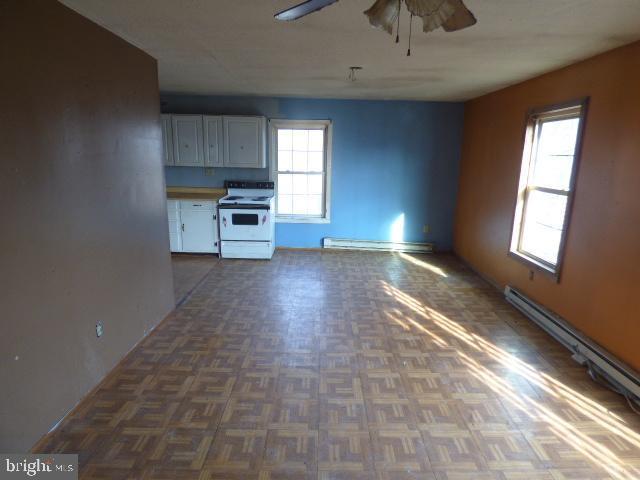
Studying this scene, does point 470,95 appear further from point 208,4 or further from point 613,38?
point 208,4

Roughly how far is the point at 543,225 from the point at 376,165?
2612mm

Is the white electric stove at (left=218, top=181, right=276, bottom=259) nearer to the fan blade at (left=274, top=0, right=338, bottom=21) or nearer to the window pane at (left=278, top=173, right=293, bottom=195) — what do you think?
the window pane at (left=278, top=173, right=293, bottom=195)

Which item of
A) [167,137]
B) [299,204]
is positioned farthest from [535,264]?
[167,137]

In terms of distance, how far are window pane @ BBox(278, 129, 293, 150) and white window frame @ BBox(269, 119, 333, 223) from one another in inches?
2.8

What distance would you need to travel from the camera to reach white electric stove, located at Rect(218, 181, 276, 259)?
522 cm

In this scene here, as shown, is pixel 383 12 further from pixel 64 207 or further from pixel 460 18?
pixel 64 207

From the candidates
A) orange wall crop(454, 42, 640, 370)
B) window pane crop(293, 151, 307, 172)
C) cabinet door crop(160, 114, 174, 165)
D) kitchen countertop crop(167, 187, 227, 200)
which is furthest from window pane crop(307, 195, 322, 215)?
orange wall crop(454, 42, 640, 370)

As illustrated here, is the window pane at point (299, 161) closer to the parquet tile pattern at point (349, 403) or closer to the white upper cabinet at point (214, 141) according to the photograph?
the white upper cabinet at point (214, 141)

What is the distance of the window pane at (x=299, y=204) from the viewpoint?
19.5ft

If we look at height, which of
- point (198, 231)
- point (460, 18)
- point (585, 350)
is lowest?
point (585, 350)

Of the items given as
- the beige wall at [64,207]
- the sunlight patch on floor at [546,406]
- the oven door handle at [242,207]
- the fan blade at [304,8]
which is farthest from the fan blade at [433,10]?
the oven door handle at [242,207]

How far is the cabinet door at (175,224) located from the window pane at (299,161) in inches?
71.0

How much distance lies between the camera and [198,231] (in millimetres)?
5402

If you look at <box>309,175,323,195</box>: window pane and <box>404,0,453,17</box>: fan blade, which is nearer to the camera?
<box>404,0,453,17</box>: fan blade
